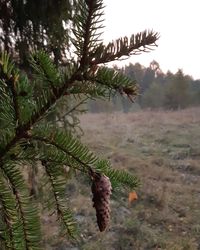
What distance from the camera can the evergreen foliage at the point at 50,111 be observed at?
730mm

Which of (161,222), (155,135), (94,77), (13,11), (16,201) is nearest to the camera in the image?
(94,77)

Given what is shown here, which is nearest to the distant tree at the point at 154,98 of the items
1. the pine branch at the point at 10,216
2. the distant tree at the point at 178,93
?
the distant tree at the point at 178,93

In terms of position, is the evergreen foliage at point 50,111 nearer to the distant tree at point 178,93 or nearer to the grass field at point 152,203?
the grass field at point 152,203

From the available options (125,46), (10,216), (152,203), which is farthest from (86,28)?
(152,203)

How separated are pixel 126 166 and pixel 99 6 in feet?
43.5

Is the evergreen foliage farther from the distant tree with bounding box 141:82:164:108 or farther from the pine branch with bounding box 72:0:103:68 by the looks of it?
the distant tree with bounding box 141:82:164:108

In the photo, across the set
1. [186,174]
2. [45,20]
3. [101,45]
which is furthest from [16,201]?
[186,174]

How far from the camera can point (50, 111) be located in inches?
32.8

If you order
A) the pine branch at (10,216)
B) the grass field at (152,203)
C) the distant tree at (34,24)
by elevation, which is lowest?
the grass field at (152,203)

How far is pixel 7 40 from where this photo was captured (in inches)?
145

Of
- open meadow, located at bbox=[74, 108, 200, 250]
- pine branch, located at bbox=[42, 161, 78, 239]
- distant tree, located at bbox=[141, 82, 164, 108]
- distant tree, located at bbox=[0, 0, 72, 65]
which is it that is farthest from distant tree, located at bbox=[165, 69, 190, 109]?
pine branch, located at bbox=[42, 161, 78, 239]

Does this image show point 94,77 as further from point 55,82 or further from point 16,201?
point 16,201

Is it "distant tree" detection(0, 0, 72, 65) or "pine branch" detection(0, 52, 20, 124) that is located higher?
"distant tree" detection(0, 0, 72, 65)

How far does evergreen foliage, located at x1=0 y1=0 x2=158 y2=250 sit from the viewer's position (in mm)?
730
